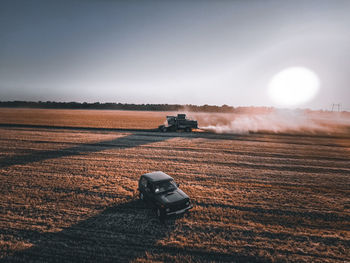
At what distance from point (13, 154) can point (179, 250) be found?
679 inches

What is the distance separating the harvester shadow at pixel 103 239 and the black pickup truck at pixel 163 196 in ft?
2.01

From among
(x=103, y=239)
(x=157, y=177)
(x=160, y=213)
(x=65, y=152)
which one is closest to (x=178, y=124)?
(x=65, y=152)

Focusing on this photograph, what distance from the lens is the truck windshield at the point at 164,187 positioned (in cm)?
739

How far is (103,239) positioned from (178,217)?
122 inches

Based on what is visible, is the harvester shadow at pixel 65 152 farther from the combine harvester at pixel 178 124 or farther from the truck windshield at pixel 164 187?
→ the truck windshield at pixel 164 187

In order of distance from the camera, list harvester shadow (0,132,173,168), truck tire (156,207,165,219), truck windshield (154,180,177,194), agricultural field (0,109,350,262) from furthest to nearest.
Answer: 1. harvester shadow (0,132,173,168)
2. truck windshield (154,180,177,194)
3. truck tire (156,207,165,219)
4. agricultural field (0,109,350,262)

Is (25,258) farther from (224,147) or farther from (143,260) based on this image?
(224,147)

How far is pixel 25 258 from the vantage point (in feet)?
17.2

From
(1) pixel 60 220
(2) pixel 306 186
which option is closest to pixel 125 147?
(1) pixel 60 220

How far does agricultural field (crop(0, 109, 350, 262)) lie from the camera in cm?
561

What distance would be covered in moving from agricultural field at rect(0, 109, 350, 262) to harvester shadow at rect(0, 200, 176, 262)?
1.4 inches

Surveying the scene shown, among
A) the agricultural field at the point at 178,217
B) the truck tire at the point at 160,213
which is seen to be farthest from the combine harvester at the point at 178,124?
the truck tire at the point at 160,213

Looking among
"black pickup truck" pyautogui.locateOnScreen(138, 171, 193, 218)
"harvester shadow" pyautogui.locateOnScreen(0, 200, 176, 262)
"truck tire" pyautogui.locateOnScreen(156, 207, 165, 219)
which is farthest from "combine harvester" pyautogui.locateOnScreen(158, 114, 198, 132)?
"truck tire" pyautogui.locateOnScreen(156, 207, 165, 219)

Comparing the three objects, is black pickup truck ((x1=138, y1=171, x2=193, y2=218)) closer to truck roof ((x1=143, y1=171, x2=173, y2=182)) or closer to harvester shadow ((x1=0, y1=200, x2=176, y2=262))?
truck roof ((x1=143, y1=171, x2=173, y2=182))
